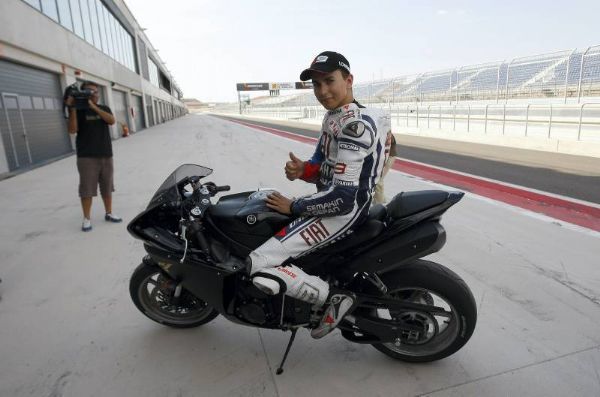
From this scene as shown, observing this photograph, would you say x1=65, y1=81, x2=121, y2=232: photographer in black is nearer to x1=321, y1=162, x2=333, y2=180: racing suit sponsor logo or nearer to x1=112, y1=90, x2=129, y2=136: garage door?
x1=321, y1=162, x2=333, y2=180: racing suit sponsor logo

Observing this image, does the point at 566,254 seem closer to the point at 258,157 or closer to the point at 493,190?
the point at 493,190

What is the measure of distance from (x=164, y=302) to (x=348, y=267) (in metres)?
1.43

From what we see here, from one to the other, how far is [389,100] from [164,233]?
35.4m

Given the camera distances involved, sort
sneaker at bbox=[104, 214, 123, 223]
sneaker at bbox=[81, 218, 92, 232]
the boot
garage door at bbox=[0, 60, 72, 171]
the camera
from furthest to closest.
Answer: garage door at bbox=[0, 60, 72, 171]
sneaker at bbox=[104, 214, 123, 223]
sneaker at bbox=[81, 218, 92, 232]
the camera
the boot

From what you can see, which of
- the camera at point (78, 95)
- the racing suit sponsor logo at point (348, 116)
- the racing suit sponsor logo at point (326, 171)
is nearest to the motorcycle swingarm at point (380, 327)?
the racing suit sponsor logo at point (326, 171)

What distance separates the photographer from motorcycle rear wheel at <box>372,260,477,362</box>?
7.28 feet

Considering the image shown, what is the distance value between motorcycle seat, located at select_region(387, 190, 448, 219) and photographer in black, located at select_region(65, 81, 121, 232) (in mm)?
4027

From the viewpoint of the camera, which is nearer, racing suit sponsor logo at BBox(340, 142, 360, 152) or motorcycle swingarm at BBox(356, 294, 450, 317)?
racing suit sponsor logo at BBox(340, 142, 360, 152)

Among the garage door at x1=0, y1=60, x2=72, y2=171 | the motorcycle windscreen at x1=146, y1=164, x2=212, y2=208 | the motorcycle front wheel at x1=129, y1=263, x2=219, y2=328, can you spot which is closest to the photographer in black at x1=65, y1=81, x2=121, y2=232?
the motorcycle front wheel at x1=129, y1=263, x2=219, y2=328

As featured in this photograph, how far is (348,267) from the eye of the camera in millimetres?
2229

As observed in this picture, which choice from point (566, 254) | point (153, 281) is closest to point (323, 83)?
point (153, 281)

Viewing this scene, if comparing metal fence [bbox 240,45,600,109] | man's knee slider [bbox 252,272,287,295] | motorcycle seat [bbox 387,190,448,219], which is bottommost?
man's knee slider [bbox 252,272,287,295]

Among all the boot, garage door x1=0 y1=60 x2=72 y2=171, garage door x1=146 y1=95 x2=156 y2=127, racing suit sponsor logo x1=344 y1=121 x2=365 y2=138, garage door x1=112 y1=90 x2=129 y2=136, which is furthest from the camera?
garage door x1=146 y1=95 x2=156 y2=127

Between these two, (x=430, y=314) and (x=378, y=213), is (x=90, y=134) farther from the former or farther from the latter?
(x=430, y=314)
